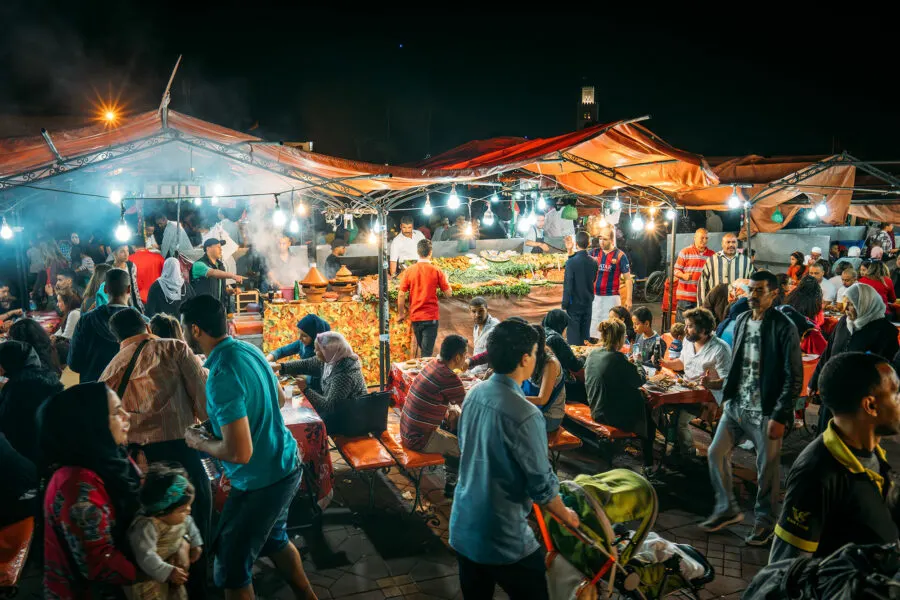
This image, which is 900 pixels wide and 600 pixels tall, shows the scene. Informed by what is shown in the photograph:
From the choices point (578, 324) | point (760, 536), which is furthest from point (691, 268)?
point (760, 536)

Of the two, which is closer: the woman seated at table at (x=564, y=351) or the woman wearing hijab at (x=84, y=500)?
→ the woman wearing hijab at (x=84, y=500)

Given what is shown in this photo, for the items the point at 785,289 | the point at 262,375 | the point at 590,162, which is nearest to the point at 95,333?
the point at 262,375

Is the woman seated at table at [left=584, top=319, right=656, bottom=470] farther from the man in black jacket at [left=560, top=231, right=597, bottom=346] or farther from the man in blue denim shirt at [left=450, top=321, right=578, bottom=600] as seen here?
the man in black jacket at [left=560, top=231, right=597, bottom=346]

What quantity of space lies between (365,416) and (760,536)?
3.37 m

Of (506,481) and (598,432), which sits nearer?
(506,481)

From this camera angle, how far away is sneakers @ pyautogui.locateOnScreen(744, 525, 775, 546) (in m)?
4.80

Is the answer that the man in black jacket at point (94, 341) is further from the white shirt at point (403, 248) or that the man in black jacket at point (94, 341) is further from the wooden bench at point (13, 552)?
the white shirt at point (403, 248)

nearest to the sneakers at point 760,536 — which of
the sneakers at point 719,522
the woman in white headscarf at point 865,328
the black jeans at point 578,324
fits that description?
the sneakers at point 719,522

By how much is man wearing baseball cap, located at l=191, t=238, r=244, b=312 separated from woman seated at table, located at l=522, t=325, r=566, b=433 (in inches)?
204

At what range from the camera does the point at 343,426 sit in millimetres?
5668

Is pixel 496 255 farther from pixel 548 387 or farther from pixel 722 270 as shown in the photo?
pixel 548 387

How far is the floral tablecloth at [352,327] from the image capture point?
9133 millimetres

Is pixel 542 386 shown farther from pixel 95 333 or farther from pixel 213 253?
pixel 213 253

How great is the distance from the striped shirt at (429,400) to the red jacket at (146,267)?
5486 millimetres
